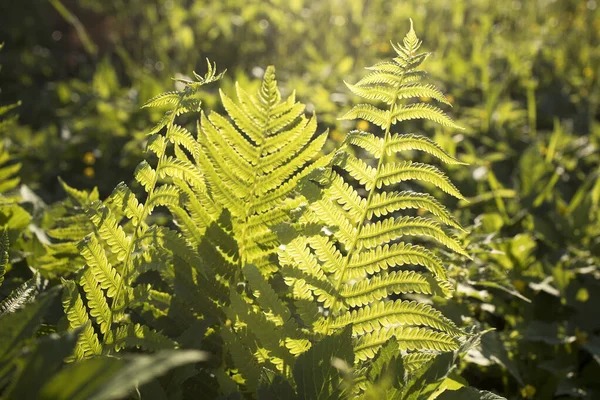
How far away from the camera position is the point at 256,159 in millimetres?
1494

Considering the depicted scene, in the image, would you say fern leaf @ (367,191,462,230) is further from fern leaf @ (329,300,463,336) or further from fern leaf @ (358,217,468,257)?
fern leaf @ (329,300,463,336)

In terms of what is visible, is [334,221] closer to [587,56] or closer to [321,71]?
[321,71]

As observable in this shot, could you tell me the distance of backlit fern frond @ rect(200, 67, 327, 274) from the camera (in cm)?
147

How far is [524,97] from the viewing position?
4.84 meters

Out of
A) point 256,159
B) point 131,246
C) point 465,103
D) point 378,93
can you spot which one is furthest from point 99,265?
point 465,103

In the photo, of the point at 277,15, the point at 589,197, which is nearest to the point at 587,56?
the point at 277,15

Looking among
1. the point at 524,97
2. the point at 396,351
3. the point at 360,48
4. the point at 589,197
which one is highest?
the point at 360,48

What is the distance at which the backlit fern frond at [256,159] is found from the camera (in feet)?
4.82

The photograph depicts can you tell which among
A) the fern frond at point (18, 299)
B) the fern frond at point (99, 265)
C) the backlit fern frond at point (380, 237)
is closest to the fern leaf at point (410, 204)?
the backlit fern frond at point (380, 237)

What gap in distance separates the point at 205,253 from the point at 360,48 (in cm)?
453

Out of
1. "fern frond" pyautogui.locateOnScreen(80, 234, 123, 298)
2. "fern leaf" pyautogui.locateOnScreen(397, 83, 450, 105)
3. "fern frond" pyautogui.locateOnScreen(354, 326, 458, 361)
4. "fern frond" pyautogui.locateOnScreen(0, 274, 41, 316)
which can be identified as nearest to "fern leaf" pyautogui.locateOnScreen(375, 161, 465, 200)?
"fern leaf" pyautogui.locateOnScreen(397, 83, 450, 105)

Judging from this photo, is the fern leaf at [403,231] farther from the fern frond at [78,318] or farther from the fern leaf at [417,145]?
the fern frond at [78,318]

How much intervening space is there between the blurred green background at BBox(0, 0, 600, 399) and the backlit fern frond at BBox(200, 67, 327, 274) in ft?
2.15

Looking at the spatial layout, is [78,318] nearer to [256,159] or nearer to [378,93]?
[256,159]
